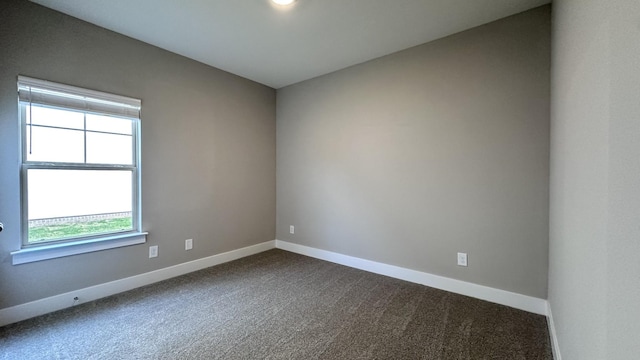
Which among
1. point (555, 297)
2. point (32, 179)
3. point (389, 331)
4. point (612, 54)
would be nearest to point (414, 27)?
point (612, 54)

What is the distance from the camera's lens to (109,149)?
8.57 feet

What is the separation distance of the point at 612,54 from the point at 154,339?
2797 mm

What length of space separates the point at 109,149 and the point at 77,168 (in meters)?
0.32

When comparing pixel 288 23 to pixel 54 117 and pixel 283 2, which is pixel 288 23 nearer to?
pixel 283 2


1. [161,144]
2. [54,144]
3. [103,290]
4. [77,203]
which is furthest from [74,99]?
[103,290]

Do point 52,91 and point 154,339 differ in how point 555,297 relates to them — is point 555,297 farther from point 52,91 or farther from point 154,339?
point 52,91

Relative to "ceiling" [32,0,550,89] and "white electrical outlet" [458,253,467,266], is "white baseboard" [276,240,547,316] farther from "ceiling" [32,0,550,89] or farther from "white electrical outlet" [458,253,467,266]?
"ceiling" [32,0,550,89]

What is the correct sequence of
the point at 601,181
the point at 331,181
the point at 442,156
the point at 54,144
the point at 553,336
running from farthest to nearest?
the point at 331,181
the point at 442,156
the point at 54,144
the point at 553,336
the point at 601,181

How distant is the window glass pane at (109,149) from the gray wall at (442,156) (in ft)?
7.13

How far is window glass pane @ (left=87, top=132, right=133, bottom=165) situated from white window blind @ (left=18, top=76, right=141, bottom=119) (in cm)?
24

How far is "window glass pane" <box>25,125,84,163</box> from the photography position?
2174 mm

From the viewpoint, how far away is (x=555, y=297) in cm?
179

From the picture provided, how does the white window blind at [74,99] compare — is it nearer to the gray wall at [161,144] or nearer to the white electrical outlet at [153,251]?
the gray wall at [161,144]

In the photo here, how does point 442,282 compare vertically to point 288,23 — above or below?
below
